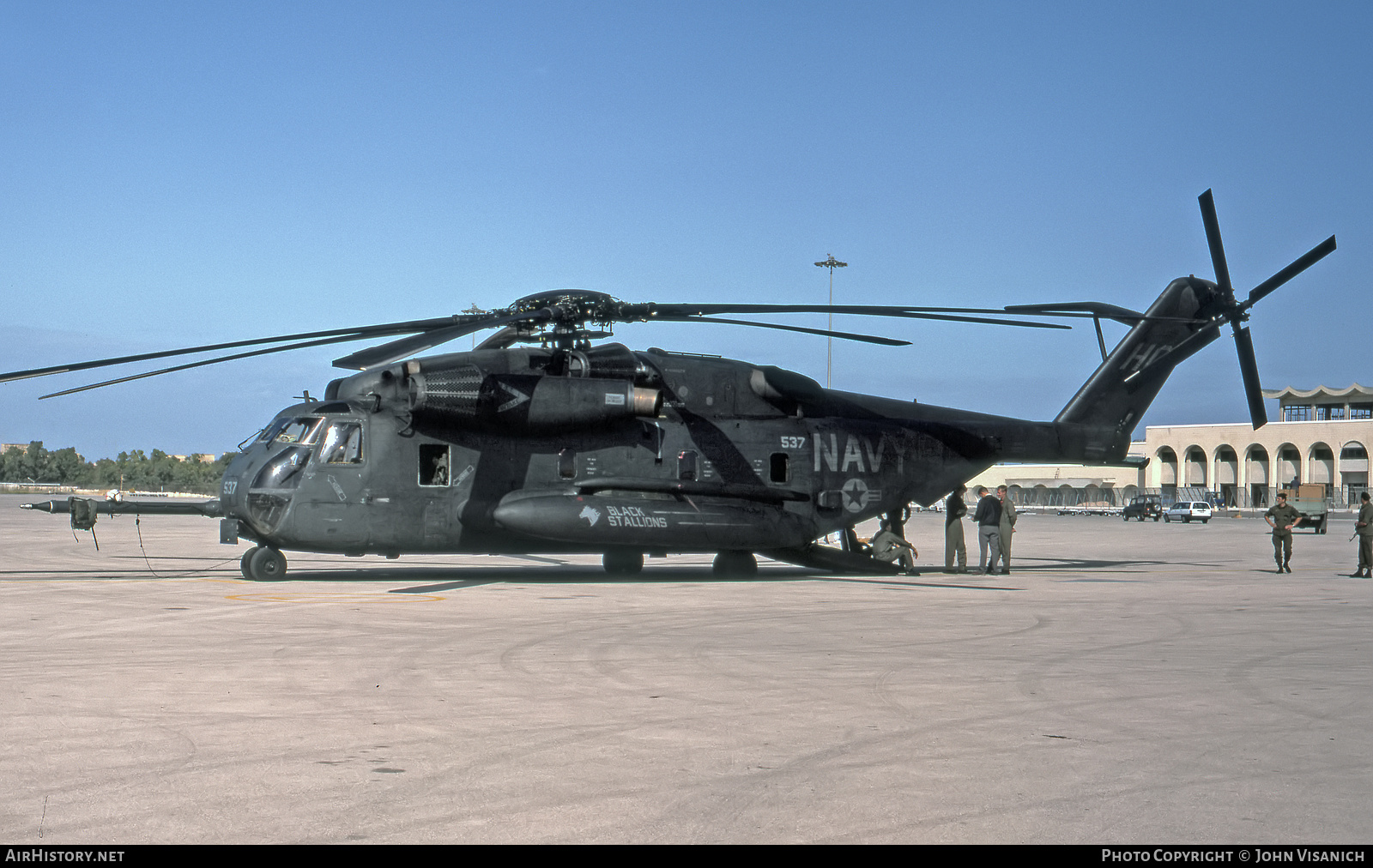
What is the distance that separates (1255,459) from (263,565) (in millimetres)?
111045

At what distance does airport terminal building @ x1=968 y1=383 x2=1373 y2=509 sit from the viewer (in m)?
105

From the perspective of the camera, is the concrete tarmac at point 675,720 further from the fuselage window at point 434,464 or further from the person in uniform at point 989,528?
the person in uniform at point 989,528

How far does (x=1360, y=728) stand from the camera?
7168 mm

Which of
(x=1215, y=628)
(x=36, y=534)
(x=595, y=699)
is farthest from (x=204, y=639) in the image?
(x=36, y=534)

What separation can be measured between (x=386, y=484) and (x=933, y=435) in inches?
378

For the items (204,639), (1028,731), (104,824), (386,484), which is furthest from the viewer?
(386,484)

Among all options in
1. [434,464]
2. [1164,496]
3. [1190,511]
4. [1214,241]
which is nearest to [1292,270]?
[1214,241]

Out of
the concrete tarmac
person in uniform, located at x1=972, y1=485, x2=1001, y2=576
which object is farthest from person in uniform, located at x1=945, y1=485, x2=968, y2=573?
the concrete tarmac

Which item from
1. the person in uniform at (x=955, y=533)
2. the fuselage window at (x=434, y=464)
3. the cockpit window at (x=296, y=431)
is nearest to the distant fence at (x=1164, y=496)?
the person in uniform at (x=955, y=533)

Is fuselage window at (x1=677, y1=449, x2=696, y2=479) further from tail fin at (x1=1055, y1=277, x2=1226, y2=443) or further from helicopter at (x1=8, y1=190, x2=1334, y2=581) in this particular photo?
tail fin at (x1=1055, y1=277, x2=1226, y2=443)

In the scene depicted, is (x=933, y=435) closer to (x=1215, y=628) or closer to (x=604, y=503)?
(x=604, y=503)

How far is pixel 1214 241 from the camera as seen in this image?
69.4 feet

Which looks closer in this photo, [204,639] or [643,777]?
[643,777]

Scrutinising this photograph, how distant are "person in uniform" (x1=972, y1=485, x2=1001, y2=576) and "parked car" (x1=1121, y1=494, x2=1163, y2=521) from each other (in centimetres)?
5916
